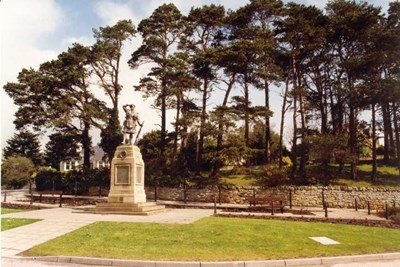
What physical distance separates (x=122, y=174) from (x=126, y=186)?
0.77 meters

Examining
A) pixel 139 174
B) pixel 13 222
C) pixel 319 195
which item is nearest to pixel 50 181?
pixel 139 174

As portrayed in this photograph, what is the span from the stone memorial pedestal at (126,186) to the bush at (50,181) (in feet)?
54.4

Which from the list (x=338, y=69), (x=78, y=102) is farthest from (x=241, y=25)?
(x=78, y=102)

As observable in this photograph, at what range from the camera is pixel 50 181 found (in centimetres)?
3541

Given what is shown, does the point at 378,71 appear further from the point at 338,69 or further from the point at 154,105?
the point at 154,105

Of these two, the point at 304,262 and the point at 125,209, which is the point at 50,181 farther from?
the point at 304,262

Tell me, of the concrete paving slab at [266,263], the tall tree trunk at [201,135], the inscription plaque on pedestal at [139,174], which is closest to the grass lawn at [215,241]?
the concrete paving slab at [266,263]

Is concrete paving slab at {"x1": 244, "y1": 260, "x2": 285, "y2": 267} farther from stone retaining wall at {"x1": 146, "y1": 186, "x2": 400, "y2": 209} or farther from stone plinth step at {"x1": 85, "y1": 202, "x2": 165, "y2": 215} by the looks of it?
stone retaining wall at {"x1": 146, "y1": 186, "x2": 400, "y2": 209}

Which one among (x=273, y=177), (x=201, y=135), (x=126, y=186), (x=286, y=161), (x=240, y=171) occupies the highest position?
(x=201, y=135)

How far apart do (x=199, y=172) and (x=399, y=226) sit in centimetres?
1930

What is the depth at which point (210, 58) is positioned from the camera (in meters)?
29.4

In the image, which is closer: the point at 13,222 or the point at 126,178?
the point at 13,222

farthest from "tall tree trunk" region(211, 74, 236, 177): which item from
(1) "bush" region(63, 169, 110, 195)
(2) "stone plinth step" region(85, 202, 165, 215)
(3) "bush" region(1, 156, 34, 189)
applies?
(3) "bush" region(1, 156, 34, 189)

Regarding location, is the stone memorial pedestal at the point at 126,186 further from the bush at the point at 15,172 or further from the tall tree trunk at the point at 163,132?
the bush at the point at 15,172
